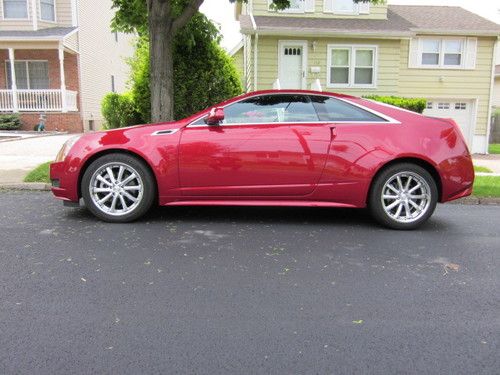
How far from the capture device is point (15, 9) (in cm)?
2145

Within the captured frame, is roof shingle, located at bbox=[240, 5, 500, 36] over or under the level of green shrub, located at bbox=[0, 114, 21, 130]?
over

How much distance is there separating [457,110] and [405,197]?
51.2 feet

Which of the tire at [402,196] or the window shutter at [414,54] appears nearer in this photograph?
the tire at [402,196]

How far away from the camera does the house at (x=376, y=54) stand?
16.7 meters

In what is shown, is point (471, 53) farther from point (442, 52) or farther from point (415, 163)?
point (415, 163)

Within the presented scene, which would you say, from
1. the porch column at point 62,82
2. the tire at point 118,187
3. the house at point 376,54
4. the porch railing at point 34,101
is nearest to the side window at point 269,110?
the tire at point 118,187

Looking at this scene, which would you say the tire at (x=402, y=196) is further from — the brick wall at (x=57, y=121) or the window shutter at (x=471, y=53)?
the brick wall at (x=57, y=121)

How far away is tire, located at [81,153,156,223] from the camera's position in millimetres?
5410

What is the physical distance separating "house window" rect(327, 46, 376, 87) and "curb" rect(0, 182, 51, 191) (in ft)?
39.3

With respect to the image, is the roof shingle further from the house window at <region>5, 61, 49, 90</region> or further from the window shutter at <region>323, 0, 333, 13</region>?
the house window at <region>5, 61, 49, 90</region>

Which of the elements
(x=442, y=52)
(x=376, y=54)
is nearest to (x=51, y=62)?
(x=376, y=54)

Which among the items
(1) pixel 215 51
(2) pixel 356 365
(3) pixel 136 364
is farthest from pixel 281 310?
(1) pixel 215 51

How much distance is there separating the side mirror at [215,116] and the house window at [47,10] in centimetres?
1982

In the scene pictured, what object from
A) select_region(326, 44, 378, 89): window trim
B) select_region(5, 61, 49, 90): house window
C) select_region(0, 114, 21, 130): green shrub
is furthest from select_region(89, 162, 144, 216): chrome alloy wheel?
select_region(5, 61, 49, 90): house window
